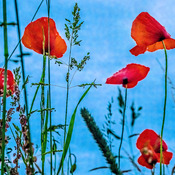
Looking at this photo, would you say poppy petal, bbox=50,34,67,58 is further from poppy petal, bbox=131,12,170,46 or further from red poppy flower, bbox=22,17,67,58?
poppy petal, bbox=131,12,170,46

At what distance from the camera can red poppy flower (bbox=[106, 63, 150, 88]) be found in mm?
1357

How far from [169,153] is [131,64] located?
1.26ft

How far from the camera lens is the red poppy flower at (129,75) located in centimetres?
136

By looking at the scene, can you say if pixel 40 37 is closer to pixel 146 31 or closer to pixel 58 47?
pixel 58 47

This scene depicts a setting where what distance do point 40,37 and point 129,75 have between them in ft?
1.41

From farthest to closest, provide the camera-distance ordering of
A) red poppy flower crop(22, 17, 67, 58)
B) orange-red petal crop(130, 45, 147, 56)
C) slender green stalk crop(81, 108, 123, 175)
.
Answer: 1. orange-red petal crop(130, 45, 147, 56)
2. red poppy flower crop(22, 17, 67, 58)
3. slender green stalk crop(81, 108, 123, 175)

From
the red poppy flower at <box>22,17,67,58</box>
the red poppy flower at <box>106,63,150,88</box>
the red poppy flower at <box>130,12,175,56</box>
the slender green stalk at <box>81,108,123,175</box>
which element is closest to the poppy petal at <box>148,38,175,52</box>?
the red poppy flower at <box>130,12,175,56</box>

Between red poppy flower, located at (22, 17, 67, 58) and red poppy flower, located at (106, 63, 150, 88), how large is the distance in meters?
0.31

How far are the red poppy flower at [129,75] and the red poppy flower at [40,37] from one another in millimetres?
306

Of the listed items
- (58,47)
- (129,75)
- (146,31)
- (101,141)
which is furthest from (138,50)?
(101,141)

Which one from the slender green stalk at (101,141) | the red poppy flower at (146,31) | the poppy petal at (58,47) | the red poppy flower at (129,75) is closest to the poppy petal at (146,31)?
the red poppy flower at (146,31)

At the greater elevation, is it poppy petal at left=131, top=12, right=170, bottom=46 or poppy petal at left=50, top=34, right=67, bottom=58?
poppy petal at left=131, top=12, right=170, bottom=46

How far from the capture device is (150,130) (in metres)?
1.20

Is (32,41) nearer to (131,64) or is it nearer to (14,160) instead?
(131,64)
